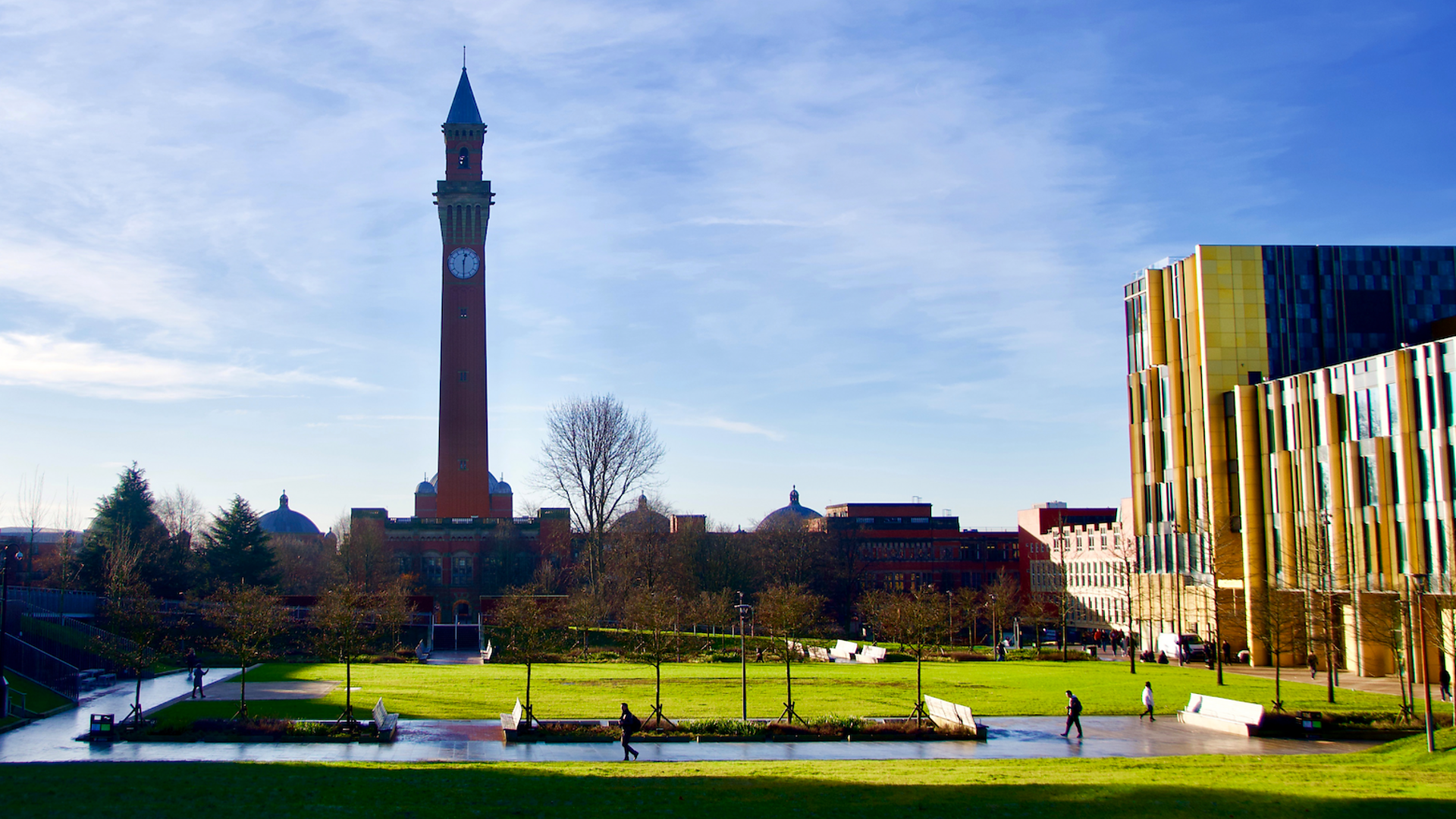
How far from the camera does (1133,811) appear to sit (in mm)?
17656

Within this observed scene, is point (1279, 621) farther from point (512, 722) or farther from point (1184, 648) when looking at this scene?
point (512, 722)

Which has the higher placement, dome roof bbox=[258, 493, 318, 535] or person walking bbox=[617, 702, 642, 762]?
dome roof bbox=[258, 493, 318, 535]

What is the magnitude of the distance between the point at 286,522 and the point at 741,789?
431 ft

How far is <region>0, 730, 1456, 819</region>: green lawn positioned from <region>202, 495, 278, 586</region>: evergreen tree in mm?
57023

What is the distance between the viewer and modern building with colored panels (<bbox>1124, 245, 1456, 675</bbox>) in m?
48.8

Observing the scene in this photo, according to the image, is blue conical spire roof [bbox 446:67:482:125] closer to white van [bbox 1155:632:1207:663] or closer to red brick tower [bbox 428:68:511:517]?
red brick tower [bbox 428:68:511:517]

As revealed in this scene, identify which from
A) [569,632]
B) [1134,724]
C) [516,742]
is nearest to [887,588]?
[569,632]

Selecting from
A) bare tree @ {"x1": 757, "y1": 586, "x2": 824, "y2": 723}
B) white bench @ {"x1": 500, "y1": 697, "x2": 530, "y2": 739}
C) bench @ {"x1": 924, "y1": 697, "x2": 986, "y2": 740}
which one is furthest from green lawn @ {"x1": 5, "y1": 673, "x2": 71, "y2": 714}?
bench @ {"x1": 924, "y1": 697, "x2": 986, "y2": 740}

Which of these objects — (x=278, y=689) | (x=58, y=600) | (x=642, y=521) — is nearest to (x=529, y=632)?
(x=278, y=689)

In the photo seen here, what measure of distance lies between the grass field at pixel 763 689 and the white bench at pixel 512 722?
7.91ft

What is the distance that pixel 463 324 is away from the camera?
92.9 m

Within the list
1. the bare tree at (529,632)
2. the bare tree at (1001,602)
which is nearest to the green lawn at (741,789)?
the bare tree at (529,632)

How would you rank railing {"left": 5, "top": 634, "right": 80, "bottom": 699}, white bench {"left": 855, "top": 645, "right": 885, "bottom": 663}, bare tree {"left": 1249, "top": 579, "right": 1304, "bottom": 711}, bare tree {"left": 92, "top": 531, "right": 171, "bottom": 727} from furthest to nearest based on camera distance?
1. white bench {"left": 855, "top": 645, "right": 885, "bottom": 663}
2. bare tree {"left": 1249, "top": 579, "right": 1304, "bottom": 711}
3. railing {"left": 5, "top": 634, "right": 80, "bottom": 699}
4. bare tree {"left": 92, "top": 531, "right": 171, "bottom": 727}

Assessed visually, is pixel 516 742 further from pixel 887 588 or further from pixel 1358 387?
pixel 887 588
